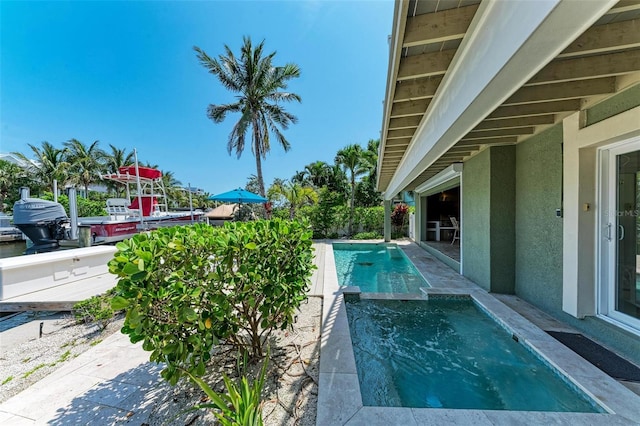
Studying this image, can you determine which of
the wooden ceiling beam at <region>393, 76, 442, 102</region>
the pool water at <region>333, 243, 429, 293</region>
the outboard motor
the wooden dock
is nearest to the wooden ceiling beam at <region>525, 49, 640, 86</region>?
the wooden ceiling beam at <region>393, 76, 442, 102</region>

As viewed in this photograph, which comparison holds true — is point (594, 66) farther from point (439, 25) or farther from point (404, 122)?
point (404, 122)

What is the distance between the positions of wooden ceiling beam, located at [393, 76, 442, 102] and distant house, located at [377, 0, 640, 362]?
17mm

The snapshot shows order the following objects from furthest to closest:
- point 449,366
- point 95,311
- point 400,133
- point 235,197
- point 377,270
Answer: point 235,197 → point 377,270 → point 400,133 → point 95,311 → point 449,366

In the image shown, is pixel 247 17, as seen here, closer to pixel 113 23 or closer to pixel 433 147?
pixel 113 23

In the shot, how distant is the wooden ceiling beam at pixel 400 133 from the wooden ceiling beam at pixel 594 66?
2.47m

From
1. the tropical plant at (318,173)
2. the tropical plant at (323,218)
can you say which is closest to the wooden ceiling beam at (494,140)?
the tropical plant at (323,218)

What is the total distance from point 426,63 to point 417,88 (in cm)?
57

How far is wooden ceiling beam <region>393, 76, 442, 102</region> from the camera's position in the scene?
318cm

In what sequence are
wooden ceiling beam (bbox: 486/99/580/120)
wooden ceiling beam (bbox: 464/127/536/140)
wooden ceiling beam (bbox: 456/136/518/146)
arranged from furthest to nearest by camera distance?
1. wooden ceiling beam (bbox: 456/136/518/146)
2. wooden ceiling beam (bbox: 464/127/536/140)
3. wooden ceiling beam (bbox: 486/99/580/120)

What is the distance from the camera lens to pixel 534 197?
4.48 m

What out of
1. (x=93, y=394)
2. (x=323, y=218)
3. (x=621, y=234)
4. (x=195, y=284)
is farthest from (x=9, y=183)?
(x=621, y=234)

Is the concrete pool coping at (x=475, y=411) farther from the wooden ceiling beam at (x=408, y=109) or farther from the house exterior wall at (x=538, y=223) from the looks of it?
the wooden ceiling beam at (x=408, y=109)

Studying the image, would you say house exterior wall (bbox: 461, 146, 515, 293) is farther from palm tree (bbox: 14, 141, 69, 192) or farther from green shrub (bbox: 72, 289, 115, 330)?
palm tree (bbox: 14, 141, 69, 192)

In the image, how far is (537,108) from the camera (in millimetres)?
3455
